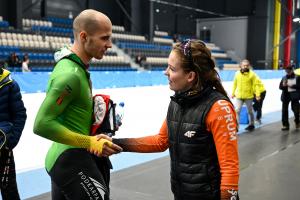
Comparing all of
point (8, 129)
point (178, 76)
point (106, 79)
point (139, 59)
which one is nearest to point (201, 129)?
point (178, 76)

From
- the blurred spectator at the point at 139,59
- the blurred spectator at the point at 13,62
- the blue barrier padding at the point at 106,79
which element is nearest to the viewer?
the blue barrier padding at the point at 106,79

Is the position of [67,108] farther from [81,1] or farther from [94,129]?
[81,1]

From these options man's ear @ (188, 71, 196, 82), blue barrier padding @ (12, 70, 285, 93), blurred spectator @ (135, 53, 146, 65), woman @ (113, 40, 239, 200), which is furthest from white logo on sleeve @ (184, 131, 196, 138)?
blurred spectator @ (135, 53, 146, 65)

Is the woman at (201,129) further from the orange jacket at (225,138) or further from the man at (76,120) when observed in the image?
the man at (76,120)

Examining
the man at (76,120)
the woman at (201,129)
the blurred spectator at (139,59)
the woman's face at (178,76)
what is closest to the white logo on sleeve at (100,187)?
the man at (76,120)

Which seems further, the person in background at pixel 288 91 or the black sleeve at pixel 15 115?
the person in background at pixel 288 91

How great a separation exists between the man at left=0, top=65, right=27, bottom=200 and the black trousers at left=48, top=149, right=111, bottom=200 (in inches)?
41.5

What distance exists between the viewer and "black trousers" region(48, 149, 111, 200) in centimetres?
194

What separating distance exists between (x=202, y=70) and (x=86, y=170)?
31.4 inches

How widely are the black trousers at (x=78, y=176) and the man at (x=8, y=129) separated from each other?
3.46 ft

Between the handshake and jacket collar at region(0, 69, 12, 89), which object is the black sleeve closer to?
jacket collar at region(0, 69, 12, 89)

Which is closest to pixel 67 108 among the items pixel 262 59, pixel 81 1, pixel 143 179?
pixel 143 179

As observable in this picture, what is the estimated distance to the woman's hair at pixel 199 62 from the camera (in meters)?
1.84

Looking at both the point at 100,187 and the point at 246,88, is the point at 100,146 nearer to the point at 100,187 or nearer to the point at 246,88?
the point at 100,187
